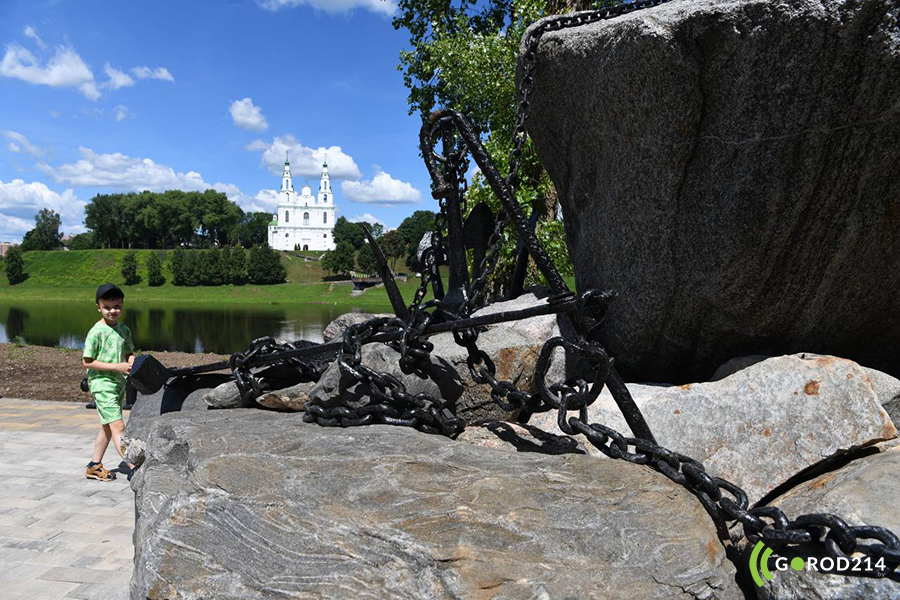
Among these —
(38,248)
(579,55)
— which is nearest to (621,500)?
(579,55)

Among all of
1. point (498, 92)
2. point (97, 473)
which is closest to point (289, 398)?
point (97, 473)

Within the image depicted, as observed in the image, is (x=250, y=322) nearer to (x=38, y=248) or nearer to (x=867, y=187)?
(x=867, y=187)

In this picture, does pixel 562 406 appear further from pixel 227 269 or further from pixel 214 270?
pixel 214 270

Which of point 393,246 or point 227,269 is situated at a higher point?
point 393,246

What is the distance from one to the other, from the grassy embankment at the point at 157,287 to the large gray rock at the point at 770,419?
35088 mm

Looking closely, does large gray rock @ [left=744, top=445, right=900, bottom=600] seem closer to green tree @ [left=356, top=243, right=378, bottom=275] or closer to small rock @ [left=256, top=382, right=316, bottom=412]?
small rock @ [left=256, top=382, right=316, bottom=412]

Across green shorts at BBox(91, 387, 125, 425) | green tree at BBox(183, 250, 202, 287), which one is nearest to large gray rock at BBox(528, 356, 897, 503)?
green shorts at BBox(91, 387, 125, 425)

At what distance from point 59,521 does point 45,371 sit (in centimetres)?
891

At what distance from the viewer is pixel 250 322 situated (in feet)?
109

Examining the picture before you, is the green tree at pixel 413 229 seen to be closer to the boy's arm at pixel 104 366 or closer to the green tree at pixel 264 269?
the green tree at pixel 264 269

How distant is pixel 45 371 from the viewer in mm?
12352

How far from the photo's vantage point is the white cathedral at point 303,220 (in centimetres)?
11669

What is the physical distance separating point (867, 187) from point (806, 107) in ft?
1.57

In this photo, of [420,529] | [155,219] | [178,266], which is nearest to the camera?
[420,529]
